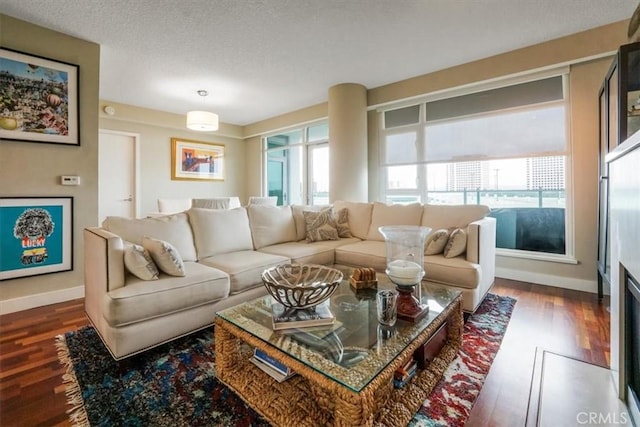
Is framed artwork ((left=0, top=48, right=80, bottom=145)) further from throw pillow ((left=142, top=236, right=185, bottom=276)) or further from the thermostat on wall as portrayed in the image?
throw pillow ((left=142, top=236, right=185, bottom=276))

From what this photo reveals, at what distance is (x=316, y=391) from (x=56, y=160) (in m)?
3.11

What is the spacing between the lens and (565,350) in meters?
1.76

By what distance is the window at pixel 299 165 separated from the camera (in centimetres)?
537

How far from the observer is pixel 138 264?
5.65 feet

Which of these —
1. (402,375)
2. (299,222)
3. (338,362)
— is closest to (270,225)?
(299,222)

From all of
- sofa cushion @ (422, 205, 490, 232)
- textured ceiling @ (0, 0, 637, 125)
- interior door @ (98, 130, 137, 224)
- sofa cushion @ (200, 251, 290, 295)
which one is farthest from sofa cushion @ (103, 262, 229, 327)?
interior door @ (98, 130, 137, 224)

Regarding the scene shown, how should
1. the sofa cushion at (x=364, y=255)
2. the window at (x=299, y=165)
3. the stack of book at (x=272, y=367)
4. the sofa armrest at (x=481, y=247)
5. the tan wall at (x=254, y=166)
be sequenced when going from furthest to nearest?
the tan wall at (x=254, y=166), the window at (x=299, y=165), the sofa cushion at (x=364, y=255), the sofa armrest at (x=481, y=247), the stack of book at (x=272, y=367)

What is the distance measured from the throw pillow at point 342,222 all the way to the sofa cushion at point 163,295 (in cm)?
165

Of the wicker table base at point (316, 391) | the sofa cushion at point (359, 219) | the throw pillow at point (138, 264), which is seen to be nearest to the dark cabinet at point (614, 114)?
the wicker table base at point (316, 391)

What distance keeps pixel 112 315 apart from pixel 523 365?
7.35ft

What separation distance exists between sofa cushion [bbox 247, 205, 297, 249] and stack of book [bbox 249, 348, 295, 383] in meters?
1.46

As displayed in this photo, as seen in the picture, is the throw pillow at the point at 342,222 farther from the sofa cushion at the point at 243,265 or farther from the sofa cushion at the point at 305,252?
the sofa cushion at the point at 243,265

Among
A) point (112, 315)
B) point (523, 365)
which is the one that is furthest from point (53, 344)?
point (523, 365)

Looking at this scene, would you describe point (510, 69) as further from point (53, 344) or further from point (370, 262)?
point (53, 344)
